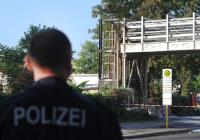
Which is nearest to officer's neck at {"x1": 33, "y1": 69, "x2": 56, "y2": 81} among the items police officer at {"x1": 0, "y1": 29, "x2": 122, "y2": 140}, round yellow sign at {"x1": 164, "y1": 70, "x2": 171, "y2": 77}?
police officer at {"x1": 0, "y1": 29, "x2": 122, "y2": 140}

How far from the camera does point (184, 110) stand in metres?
41.7

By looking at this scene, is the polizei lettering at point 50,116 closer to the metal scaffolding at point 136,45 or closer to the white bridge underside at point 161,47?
the white bridge underside at point 161,47

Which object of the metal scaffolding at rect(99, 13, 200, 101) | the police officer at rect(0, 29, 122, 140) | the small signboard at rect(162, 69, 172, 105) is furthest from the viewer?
the metal scaffolding at rect(99, 13, 200, 101)

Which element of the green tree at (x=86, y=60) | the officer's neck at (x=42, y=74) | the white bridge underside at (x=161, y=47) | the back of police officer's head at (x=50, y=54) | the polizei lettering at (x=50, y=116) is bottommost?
the polizei lettering at (x=50, y=116)

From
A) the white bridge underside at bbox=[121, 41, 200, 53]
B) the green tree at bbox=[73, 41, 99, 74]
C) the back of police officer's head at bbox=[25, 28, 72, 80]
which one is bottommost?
the back of police officer's head at bbox=[25, 28, 72, 80]

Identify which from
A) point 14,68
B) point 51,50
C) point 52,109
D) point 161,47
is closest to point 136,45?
point 161,47

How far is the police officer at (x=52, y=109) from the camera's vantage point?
3.02 metres

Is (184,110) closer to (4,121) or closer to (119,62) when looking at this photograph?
(119,62)

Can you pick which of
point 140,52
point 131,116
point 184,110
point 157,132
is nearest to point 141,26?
point 140,52

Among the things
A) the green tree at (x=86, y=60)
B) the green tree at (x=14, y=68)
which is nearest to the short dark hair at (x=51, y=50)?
the green tree at (x=14, y=68)

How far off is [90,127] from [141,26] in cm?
3241

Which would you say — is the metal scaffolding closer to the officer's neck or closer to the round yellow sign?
the round yellow sign

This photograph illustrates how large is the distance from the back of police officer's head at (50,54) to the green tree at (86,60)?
9878cm

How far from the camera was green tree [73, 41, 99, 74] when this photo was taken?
4142 inches
